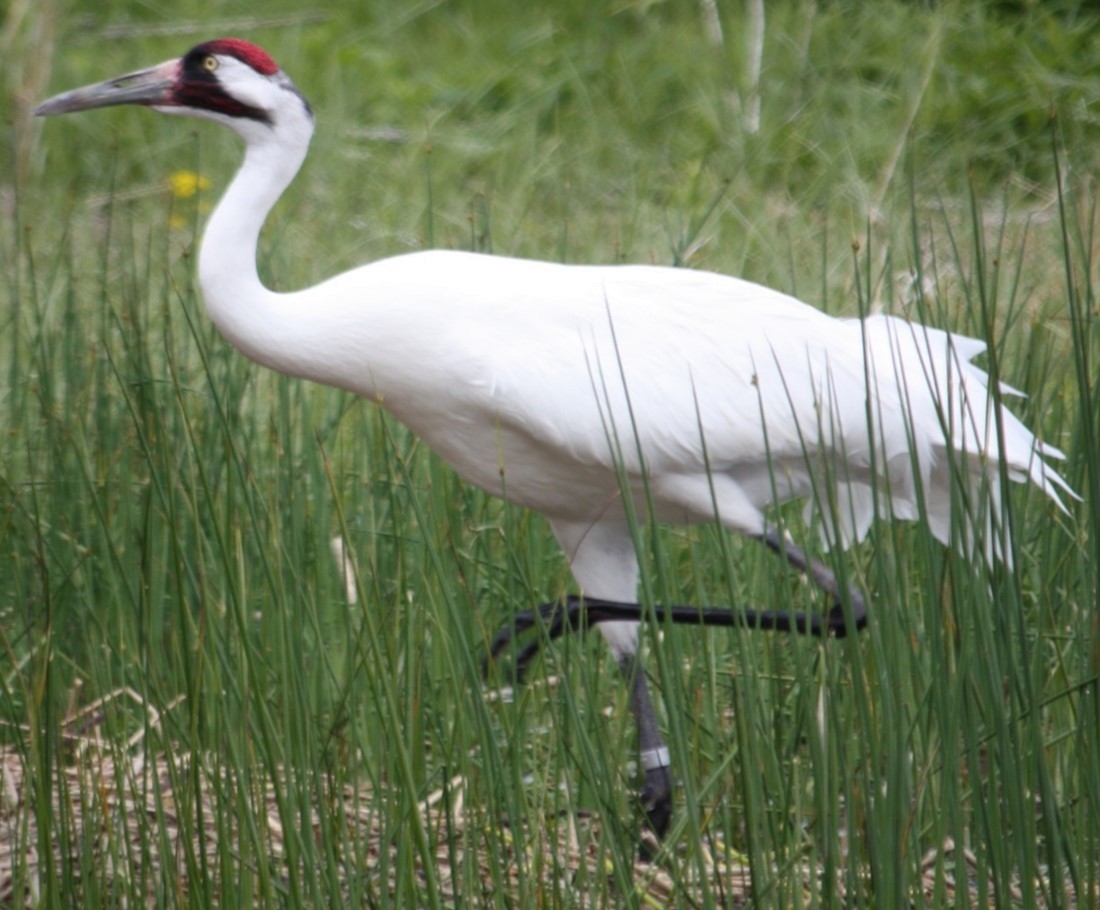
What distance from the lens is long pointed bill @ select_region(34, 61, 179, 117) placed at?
302cm

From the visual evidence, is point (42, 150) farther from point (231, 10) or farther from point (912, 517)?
point (912, 517)

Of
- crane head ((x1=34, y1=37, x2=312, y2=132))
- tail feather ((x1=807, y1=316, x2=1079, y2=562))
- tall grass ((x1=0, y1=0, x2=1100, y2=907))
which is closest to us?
tall grass ((x1=0, y1=0, x2=1100, y2=907))

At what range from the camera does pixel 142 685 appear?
2018 millimetres

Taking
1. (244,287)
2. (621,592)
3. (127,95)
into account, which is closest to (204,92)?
(127,95)

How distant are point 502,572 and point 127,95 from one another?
977 millimetres

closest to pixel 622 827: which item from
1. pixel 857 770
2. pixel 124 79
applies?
pixel 857 770

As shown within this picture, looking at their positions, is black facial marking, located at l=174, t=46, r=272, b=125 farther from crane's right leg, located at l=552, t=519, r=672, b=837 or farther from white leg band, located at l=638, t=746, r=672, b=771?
white leg band, located at l=638, t=746, r=672, b=771

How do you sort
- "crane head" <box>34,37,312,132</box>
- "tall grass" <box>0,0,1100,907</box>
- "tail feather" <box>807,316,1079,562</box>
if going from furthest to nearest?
1. "crane head" <box>34,37,312,132</box>
2. "tail feather" <box>807,316,1079,562</box>
3. "tall grass" <box>0,0,1100,907</box>

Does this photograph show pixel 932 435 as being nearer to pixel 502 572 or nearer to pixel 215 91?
pixel 502 572

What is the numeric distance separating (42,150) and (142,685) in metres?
4.87

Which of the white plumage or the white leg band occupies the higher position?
the white plumage

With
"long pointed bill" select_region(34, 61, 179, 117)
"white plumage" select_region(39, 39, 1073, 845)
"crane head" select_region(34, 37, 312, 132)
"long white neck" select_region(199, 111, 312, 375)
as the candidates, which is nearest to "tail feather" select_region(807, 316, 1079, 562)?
"white plumage" select_region(39, 39, 1073, 845)

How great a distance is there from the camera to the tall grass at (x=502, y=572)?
186cm

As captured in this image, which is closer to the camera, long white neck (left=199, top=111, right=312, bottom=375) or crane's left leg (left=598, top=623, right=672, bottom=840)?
long white neck (left=199, top=111, right=312, bottom=375)
